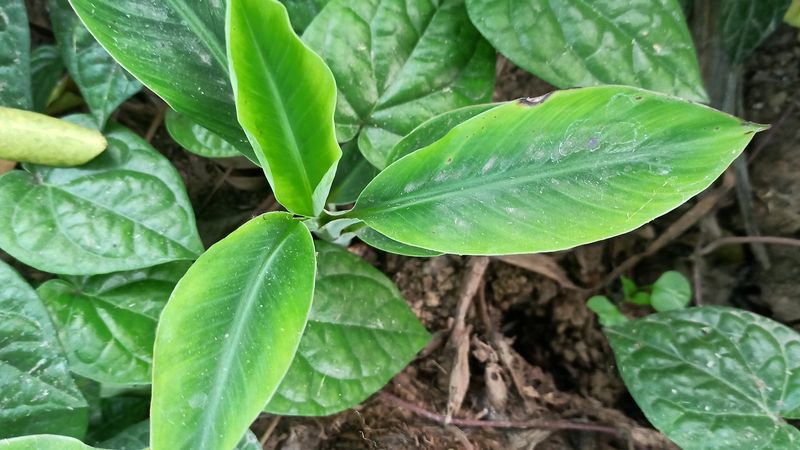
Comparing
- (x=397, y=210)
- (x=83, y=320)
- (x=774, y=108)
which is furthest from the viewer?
(x=774, y=108)

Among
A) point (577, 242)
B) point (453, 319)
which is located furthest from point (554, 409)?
point (577, 242)

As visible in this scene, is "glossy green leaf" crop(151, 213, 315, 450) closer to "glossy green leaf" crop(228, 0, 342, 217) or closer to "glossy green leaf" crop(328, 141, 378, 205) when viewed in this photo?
"glossy green leaf" crop(228, 0, 342, 217)

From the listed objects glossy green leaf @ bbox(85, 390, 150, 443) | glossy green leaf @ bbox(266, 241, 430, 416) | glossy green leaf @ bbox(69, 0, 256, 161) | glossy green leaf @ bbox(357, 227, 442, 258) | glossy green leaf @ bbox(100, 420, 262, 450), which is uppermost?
glossy green leaf @ bbox(69, 0, 256, 161)

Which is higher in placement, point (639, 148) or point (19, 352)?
point (639, 148)

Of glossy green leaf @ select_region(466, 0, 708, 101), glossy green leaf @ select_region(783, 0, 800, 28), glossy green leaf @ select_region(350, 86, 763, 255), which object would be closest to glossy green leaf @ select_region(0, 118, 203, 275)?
glossy green leaf @ select_region(350, 86, 763, 255)

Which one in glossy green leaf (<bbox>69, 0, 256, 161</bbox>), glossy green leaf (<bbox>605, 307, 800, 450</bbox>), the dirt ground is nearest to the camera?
glossy green leaf (<bbox>69, 0, 256, 161</bbox>)

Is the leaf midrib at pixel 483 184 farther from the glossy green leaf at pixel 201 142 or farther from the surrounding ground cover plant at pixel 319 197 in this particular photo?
the glossy green leaf at pixel 201 142

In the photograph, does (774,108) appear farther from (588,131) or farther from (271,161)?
(271,161)

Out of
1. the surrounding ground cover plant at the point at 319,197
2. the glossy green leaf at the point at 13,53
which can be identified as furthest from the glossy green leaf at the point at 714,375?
the glossy green leaf at the point at 13,53
